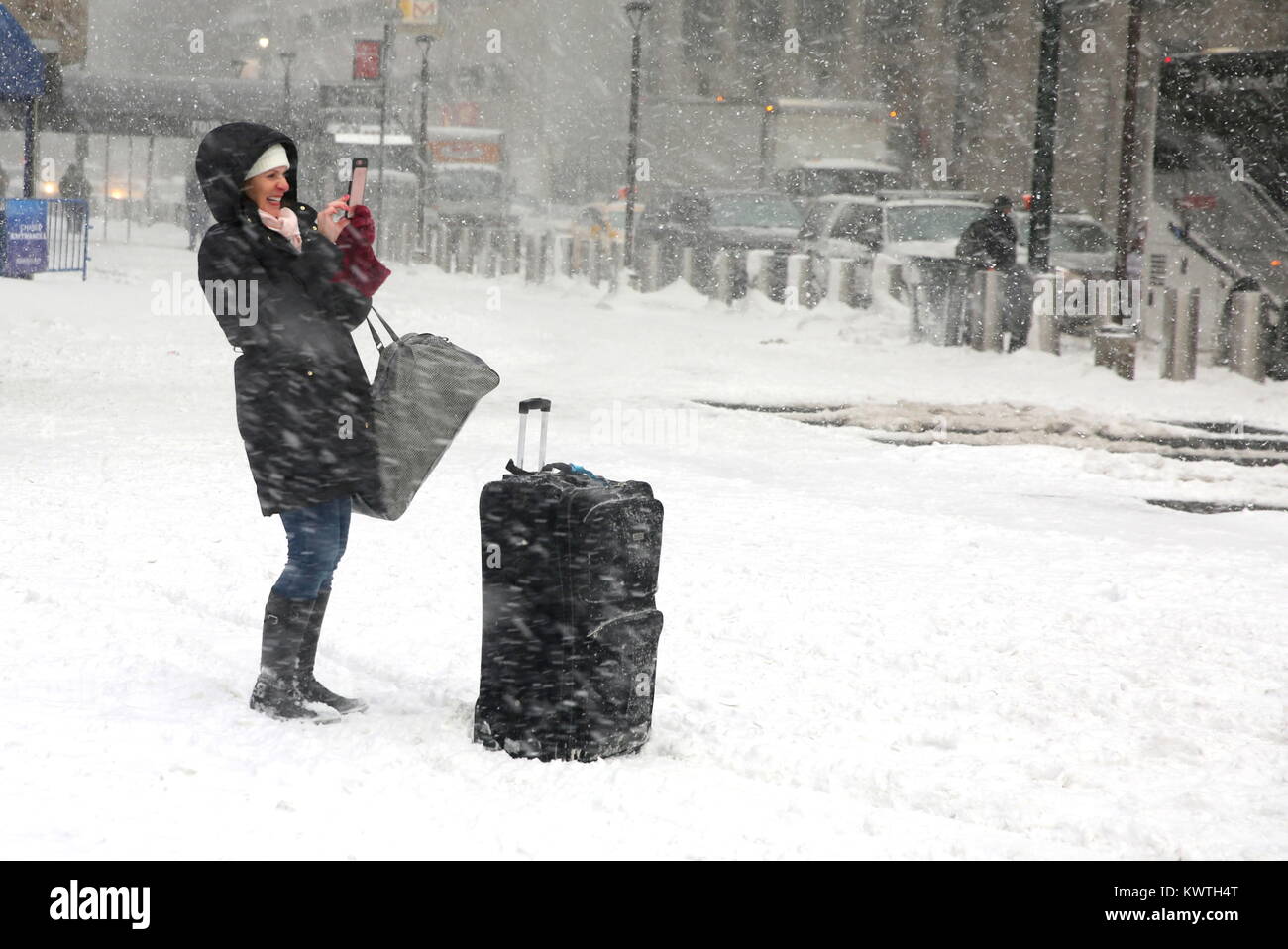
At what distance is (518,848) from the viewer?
141 inches

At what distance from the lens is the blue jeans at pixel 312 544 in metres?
4.42

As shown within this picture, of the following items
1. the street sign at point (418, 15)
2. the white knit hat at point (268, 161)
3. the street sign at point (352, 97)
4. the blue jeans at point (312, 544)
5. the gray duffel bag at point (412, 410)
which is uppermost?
the street sign at point (418, 15)

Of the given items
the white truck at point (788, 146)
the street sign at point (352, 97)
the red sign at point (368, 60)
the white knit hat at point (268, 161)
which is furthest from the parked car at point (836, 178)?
the red sign at point (368, 60)

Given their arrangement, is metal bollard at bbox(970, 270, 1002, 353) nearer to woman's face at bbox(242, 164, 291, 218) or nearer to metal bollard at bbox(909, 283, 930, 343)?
metal bollard at bbox(909, 283, 930, 343)

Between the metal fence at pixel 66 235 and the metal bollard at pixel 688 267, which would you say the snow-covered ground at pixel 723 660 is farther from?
the metal bollard at pixel 688 267

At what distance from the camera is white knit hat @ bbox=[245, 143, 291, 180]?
4.38m

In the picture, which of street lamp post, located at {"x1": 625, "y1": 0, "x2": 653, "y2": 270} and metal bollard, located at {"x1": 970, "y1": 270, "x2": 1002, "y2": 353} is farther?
street lamp post, located at {"x1": 625, "y1": 0, "x2": 653, "y2": 270}

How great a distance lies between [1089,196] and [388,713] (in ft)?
93.9

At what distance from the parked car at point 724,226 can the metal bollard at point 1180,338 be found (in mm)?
10305

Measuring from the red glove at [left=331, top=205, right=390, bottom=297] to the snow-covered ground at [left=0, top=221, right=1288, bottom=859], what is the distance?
1277 mm

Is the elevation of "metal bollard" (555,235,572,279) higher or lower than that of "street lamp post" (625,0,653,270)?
lower

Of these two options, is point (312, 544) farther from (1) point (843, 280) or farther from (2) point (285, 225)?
(1) point (843, 280)

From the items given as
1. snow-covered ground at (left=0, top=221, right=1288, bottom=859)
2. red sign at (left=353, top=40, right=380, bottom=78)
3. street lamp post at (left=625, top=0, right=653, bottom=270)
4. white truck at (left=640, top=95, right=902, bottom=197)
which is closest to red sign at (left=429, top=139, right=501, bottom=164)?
red sign at (left=353, top=40, right=380, bottom=78)

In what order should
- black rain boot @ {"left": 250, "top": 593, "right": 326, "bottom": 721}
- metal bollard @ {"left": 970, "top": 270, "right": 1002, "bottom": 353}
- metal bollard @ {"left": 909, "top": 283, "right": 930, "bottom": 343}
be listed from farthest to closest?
metal bollard @ {"left": 909, "top": 283, "right": 930, "bottom": 343}, metal bollard @ {"left": 970, "top": 270, "right": 1002, "bottom": 353}, black rain boot @ {"left": 250, "top": 593, "right": 326, "bottom": 721}
